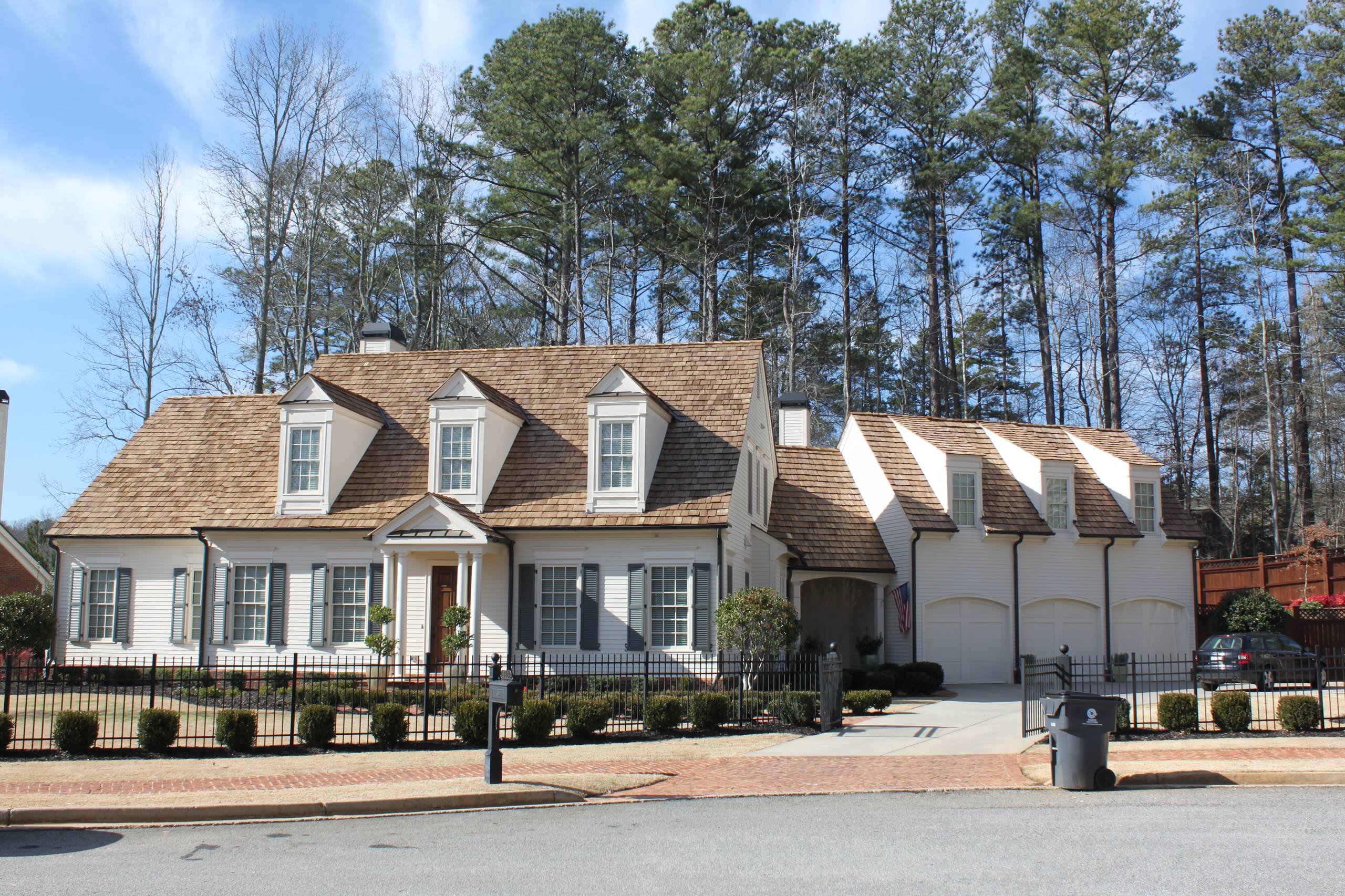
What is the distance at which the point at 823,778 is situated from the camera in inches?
538

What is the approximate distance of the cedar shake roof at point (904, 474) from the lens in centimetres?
2827

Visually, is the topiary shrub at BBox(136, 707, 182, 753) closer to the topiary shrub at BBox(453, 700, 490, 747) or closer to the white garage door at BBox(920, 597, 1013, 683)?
the topiary shrub at BBox(453, 700, 490, 747)

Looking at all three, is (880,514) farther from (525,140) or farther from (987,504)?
(525,140)

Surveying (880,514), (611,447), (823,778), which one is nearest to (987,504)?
(880,514)

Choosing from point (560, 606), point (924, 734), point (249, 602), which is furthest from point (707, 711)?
point (249, 602)

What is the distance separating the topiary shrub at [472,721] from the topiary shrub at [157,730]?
12.7 feet

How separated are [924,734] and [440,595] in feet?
37.8

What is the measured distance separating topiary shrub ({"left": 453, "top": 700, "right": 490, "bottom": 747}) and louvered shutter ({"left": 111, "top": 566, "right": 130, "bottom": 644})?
46.1 ft

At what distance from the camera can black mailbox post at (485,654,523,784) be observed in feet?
42.4

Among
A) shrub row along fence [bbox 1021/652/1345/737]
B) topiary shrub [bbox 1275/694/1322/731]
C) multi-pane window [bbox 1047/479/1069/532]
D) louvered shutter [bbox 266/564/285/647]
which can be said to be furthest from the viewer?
multi-pane window [bbox 1047/479/1069/532]

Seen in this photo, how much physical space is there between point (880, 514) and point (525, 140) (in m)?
18.9

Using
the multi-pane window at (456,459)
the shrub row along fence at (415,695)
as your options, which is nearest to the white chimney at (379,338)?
the multi-pane window at (456,459)

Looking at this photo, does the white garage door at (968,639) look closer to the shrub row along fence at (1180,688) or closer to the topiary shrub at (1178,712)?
the shrub row along fence at (1180,688)

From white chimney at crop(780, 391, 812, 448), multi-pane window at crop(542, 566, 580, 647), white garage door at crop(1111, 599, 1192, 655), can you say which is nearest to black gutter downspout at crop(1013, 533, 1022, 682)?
white garage door at crop(1111, 599, 1192, 655)
